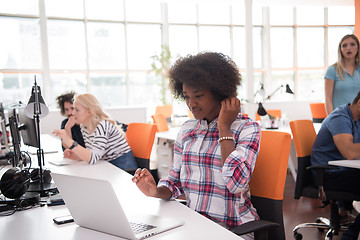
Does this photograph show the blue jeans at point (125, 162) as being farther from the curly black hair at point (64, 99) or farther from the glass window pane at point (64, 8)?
the glass window pane at point (64, 8)

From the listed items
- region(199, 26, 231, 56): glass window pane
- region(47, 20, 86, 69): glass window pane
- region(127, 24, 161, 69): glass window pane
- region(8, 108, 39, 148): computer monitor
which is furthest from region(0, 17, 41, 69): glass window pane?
region(8, 108, 39, 148): computer monitor

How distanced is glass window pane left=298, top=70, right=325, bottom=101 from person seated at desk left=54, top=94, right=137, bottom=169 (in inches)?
341

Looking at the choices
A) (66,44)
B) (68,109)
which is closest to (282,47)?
(66,44)

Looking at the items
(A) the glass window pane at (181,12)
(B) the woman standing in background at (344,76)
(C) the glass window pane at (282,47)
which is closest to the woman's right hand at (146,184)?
(B) the woman standing in background at (344,76)

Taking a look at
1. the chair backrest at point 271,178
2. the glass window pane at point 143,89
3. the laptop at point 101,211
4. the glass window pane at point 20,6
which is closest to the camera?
the laptop at point 101,211

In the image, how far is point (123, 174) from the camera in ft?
6.83

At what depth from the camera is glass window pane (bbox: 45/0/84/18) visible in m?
8.28

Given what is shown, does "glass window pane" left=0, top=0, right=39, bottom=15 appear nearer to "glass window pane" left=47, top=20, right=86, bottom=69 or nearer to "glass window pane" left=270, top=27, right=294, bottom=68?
"glass window pane" left=47, top=20, right=86, bottom=69

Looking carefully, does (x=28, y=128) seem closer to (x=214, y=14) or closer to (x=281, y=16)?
(x=214, y=14)

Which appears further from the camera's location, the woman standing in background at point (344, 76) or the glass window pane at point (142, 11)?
the glass window pane at point (142, 11)

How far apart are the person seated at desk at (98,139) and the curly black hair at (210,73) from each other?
1195 millimetres

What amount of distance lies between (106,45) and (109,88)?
1.08m

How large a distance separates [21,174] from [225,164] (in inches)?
35.3

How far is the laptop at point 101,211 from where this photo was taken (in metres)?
1.05
